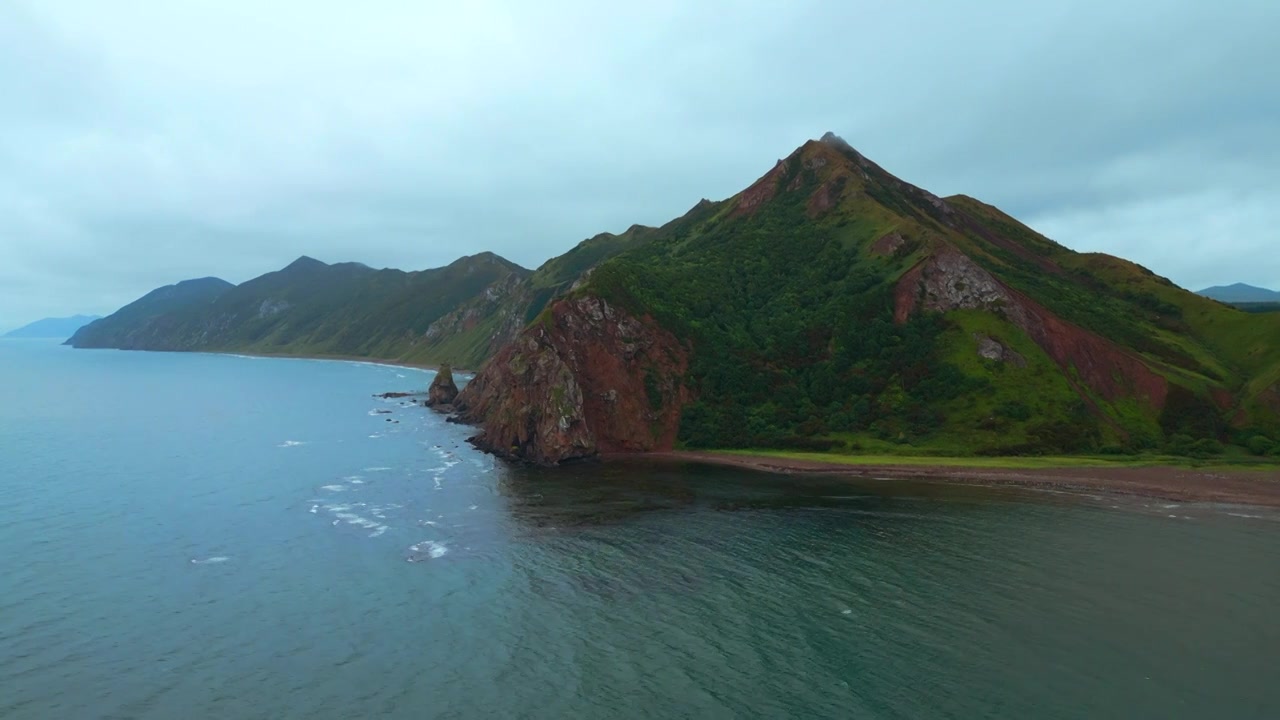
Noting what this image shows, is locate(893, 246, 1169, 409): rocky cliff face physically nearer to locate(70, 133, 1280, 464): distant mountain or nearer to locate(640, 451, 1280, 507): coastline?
Result: locate(70, 133, 1280, 464): distant mountain

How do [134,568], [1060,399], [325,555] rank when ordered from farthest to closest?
[1060,399] → [325,555] → [134,568]

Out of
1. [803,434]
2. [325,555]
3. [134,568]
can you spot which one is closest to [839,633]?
[325,555]

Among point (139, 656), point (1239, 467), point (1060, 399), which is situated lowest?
point (139, 656)

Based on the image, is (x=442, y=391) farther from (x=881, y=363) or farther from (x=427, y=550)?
(x=427, y=550)

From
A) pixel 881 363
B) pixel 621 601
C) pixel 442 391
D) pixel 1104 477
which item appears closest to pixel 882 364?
pixel 881 363

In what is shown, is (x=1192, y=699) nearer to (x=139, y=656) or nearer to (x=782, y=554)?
(x=782, y=554)

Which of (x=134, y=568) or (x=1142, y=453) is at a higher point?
(x=1142, y=453)

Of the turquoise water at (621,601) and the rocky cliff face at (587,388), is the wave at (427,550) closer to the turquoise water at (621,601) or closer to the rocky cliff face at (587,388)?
the turquoise water at (621,601)
